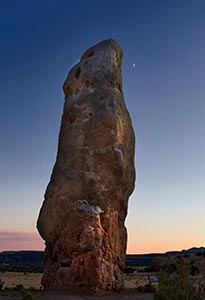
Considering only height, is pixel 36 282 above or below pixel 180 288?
below

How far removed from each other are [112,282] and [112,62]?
9080 mm

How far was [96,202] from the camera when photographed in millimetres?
16281

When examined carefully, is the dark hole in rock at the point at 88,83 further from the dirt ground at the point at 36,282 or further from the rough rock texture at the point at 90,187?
the dirt ground at the point at 36,282

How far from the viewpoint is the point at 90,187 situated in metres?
16.4

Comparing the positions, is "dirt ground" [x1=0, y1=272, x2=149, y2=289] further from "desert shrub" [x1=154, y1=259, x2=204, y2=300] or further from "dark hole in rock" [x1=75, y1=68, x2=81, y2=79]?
"desert shrub" [x1=154, y1=259, x2=204, y2=300]

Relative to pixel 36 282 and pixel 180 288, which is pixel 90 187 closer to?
pixel 180 288

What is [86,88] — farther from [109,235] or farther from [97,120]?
[109,235]

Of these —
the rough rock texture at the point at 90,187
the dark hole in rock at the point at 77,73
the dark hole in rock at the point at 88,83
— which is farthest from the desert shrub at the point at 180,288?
the dark hole in rock at the point at 77,73

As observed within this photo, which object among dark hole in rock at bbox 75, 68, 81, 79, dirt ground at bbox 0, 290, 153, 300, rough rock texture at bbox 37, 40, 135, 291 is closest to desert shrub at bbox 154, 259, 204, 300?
dirt ground at bbox 0, 290, 153, 300

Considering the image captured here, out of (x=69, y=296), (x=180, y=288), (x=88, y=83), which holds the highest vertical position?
(x=88, y=83)

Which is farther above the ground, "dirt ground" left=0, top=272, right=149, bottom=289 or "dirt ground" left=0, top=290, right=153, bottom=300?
"dirt ground" left=0, top=272, right=149, bottom=289

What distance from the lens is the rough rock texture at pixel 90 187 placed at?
15281mm

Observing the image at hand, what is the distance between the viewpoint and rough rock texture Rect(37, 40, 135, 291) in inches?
602

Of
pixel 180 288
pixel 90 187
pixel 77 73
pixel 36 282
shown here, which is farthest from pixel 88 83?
pixel 36 282
